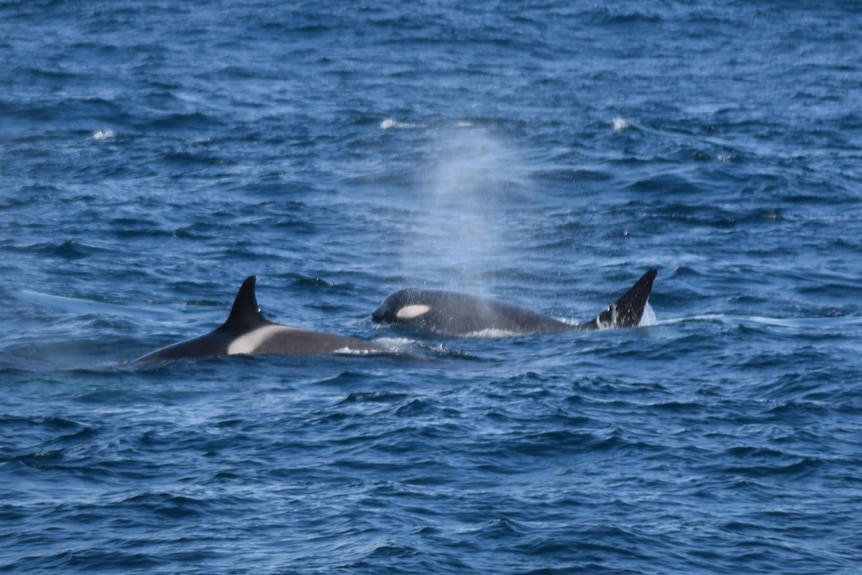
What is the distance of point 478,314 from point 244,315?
4.66m

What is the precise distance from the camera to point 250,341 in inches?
831

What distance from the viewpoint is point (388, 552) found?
560 inches

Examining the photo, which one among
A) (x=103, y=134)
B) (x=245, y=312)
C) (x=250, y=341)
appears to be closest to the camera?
(x=245, y=312)

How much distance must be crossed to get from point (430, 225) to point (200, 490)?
19161 millimetres

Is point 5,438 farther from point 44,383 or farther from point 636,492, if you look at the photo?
point 636,492

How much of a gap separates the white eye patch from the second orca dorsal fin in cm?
255

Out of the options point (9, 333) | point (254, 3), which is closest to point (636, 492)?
point (9, 333)

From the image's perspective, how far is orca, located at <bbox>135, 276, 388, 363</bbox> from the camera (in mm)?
20781

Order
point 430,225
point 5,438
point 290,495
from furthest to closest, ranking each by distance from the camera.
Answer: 1. point 430,225
2. point 5,438
3. point 290,495

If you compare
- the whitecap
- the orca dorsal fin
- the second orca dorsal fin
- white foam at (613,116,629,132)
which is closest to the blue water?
white foam at (613,116,629,132)

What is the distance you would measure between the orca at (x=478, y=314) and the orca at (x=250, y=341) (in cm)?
284

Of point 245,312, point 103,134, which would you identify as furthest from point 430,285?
point 103,134

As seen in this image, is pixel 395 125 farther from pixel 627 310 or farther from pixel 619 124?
pixel 627 310

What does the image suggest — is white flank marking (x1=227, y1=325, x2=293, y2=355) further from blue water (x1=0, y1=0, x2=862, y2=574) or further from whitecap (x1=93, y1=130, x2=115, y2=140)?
whitecap (x1=93, y1=130, x2=115, y2=140)
